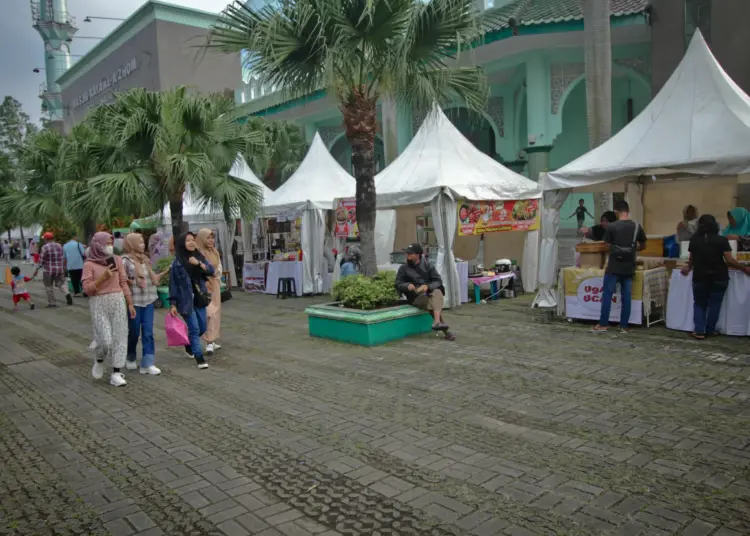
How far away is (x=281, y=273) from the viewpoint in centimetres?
1470

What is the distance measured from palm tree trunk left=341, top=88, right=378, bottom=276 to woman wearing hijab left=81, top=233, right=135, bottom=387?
12.3ft

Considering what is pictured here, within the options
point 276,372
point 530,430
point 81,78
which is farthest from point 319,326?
point 81,78

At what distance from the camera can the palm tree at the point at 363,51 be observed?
25.9 ft

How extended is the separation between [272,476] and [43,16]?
69.0 meters

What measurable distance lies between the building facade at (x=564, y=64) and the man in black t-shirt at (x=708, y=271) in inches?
234

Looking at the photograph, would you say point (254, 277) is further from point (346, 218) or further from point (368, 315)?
point (368, 315)

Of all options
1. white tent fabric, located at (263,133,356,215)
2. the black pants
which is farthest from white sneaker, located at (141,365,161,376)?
the black pants

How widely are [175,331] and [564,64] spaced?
14045 millimetres

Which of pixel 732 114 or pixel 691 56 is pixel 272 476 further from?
pixel 691 56

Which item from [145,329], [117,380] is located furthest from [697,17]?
[117,380]

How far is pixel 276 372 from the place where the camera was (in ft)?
22.1

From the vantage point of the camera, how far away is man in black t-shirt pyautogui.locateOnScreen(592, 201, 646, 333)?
790 cm

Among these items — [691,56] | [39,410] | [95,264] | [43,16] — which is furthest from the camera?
[43,16]

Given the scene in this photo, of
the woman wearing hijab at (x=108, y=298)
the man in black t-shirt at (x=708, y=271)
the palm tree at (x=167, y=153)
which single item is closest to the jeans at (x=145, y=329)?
the woman wearing hijab at (x=108, y=298)
